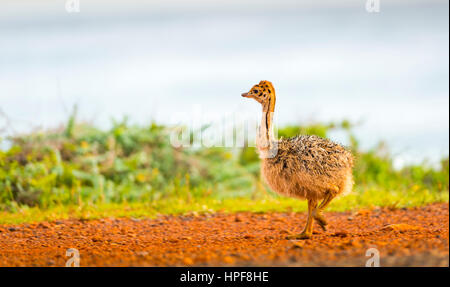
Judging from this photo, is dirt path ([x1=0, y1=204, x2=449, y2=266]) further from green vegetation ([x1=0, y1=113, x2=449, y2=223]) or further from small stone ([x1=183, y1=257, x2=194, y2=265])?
green vegetation ([x1=0, y1=113, x2=449, y2=223])

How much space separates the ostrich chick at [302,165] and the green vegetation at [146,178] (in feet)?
8.43

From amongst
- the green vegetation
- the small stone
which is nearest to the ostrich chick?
the small stone

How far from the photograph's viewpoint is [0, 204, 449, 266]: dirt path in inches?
171

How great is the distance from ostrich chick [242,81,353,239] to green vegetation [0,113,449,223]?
2569 millimetres

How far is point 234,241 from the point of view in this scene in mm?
6133

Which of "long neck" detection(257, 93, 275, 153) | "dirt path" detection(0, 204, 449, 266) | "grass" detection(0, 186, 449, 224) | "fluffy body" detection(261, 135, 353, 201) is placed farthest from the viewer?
"grass" detection(0, 186, 449, 224)

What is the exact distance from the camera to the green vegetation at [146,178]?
9523 mm

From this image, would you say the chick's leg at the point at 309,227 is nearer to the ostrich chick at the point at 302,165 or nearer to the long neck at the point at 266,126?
the ostrich chick at the point at 302,165

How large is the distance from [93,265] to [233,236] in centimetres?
239

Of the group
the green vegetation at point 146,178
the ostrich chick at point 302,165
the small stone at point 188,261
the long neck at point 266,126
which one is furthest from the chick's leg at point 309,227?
the green vegetation at point 146,178
